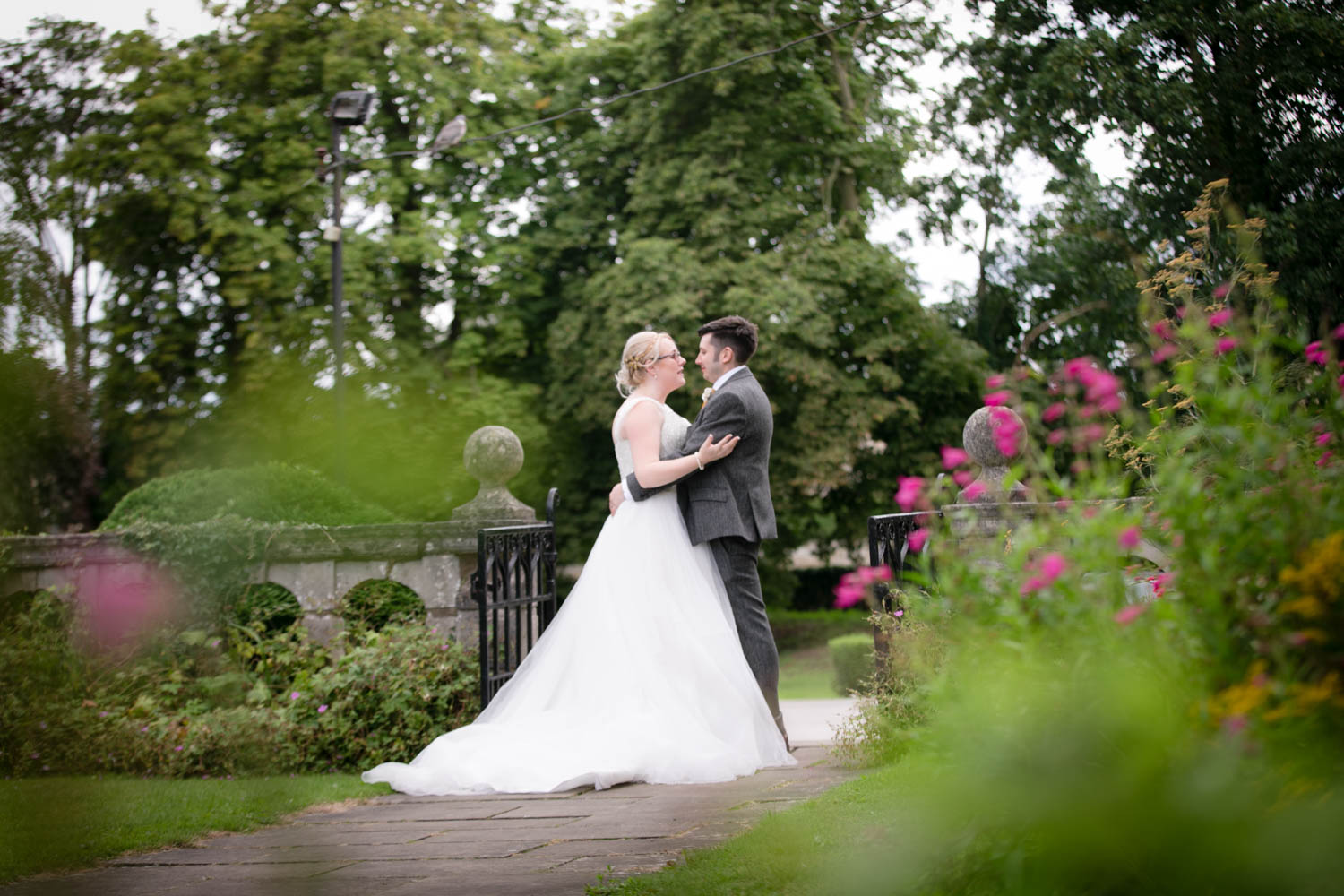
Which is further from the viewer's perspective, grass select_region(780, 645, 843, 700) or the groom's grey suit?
grass select_region(780, 645, 843, 700)

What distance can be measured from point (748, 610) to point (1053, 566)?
3.59 metres

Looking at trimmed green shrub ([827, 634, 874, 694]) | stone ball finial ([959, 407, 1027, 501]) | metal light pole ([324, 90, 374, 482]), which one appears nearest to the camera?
stone ball finial ([959, 407, 1027, 501])

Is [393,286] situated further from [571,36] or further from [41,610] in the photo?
[41,610]

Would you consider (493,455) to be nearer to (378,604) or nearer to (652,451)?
(378,604)

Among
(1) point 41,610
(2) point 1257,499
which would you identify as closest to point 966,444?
(2) point 1257,499

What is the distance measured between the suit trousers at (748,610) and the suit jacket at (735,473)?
11 cm

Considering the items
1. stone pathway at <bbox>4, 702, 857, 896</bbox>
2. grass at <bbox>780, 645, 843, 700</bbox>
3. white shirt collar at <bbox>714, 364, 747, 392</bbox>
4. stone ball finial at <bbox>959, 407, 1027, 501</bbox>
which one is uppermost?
white shirt collar at <bbox>714, 364, 747, 392</bbox>

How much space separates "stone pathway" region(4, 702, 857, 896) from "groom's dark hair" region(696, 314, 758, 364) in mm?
1973

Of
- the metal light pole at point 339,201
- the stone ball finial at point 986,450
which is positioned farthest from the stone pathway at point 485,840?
the metal light pole at point 339,201

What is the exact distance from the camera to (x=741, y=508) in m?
5.43

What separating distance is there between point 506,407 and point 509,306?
1911 mm

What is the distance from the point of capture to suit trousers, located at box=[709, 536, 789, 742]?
5.36 m

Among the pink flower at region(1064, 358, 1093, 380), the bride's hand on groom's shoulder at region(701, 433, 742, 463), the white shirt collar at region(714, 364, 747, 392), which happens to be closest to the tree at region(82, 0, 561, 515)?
the white shirt collar at region(714, 364, 747, 392)

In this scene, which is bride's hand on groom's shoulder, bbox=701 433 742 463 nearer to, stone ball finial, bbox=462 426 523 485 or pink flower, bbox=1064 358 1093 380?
stone ball finial, bbox=462 426 523 485
